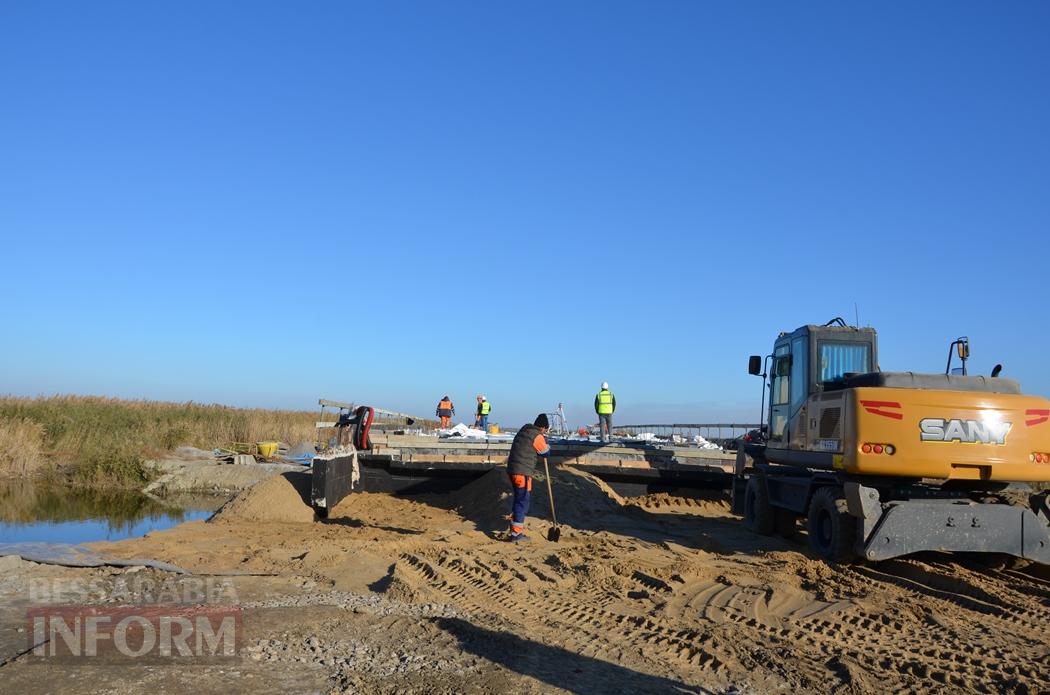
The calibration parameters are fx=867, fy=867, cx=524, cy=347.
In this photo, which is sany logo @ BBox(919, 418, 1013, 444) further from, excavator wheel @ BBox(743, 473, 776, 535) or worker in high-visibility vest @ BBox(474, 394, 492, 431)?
worker in high-visibility vest @ BBox(474, 394, 492, 431)

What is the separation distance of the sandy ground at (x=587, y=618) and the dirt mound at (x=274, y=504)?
2.26m

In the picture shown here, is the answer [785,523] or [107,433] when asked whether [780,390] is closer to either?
[785,523]

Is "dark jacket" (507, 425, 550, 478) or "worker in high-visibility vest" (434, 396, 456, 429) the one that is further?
"worker in high-visibility vest" (434, 396, 456, 429)

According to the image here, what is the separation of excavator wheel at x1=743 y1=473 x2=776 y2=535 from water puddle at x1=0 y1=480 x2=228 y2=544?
34.1ft

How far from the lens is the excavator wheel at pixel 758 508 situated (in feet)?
42.8

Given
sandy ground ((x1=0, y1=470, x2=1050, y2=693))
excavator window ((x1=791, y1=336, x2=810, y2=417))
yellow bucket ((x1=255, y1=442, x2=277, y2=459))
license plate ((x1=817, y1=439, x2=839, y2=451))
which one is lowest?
sandy ground ((x1=0, y1=470, x2=1050, y2=693))

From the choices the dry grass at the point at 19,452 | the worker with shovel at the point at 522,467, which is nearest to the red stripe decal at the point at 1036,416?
the worker with shovel at the point at 522,467

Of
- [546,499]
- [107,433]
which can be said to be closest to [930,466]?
[546,499]

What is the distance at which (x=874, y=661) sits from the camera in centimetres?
601

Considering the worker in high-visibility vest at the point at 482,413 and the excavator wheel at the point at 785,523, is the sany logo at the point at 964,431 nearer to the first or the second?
the excavator wheel at the point at 785,523

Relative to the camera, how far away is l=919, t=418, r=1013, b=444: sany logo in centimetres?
943

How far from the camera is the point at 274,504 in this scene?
15.0 m

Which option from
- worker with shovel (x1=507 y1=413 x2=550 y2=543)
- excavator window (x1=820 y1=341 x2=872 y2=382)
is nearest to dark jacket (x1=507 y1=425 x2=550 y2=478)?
worker with shovel (x1=507 y1=413 x2=550 y2=543)

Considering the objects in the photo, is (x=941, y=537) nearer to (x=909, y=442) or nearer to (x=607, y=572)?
(x=909, y=442)
